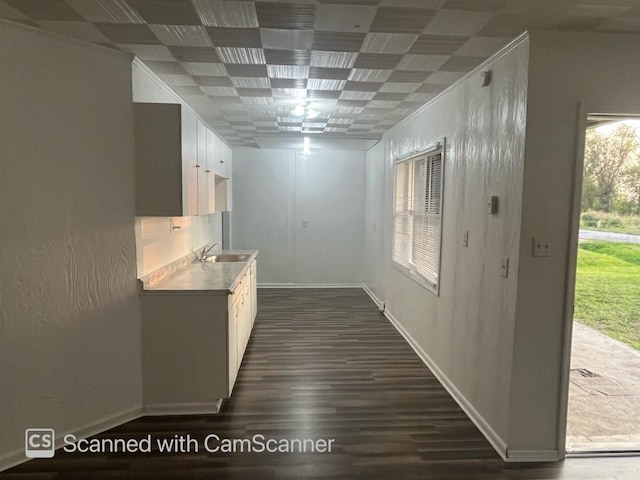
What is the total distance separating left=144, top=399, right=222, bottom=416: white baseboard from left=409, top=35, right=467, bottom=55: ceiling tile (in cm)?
273

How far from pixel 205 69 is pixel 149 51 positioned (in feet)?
1.42

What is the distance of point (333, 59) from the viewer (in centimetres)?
265

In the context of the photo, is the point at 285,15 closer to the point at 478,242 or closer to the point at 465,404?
the point at 478,242

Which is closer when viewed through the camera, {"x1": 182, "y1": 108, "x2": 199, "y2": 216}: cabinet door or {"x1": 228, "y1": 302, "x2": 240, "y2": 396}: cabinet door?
{"x1": 182, "y1": 108, "x2": 199, "y2": 216}: cabinet door

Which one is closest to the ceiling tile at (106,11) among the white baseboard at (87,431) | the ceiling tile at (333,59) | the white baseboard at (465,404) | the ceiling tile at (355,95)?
the ceiling tile at (333,59)

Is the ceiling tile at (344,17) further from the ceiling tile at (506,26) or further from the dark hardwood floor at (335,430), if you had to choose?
the dark hardwood floor at (335,430)

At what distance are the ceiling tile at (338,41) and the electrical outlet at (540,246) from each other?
1.52m

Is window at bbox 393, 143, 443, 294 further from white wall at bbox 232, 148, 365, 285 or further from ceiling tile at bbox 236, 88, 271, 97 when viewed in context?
white wall at bbox 232, 148, 365, 285

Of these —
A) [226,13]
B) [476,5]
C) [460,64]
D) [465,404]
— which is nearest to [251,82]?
[226,13]

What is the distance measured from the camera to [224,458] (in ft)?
7.65

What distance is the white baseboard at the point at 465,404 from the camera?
2414mm

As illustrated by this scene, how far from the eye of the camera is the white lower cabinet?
2789 millimetres

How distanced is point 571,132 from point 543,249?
2.17ft

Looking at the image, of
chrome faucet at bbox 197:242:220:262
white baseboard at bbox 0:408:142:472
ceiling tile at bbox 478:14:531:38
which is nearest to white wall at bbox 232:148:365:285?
chrome faucet at bbox 197:242:220:262
